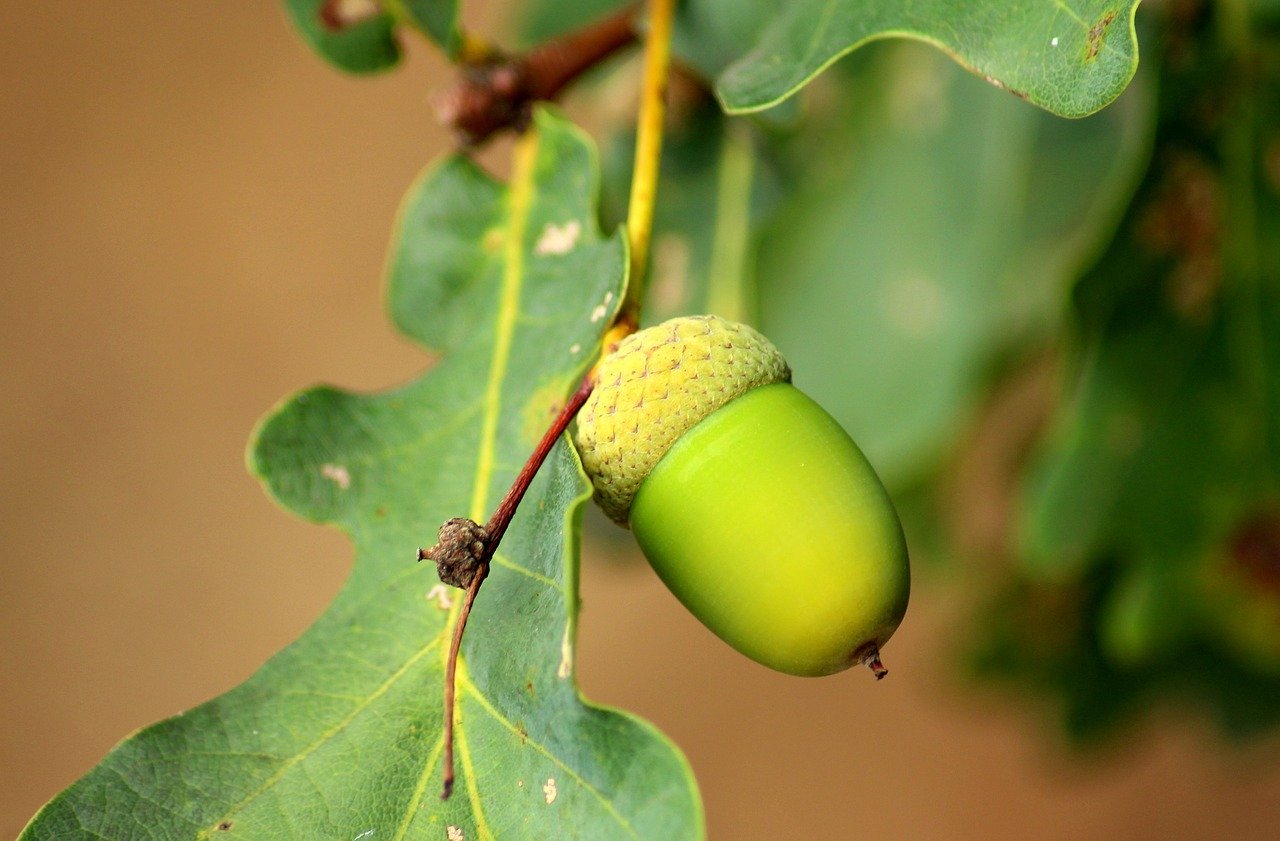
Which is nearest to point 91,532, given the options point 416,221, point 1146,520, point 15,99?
point 15,99

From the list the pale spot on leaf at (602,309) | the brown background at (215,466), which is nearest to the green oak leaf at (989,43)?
the pale spot on leaf at (602,309)

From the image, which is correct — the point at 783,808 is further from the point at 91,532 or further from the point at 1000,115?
the point at 1000,115

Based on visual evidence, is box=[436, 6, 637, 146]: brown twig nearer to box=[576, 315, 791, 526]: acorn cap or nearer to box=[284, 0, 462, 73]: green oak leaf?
box=[284, 0, 462, 73]: green oak leaf

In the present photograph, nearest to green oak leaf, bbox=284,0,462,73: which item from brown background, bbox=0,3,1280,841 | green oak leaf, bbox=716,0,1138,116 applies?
green oak leaf, bbox=716,0,1138,116

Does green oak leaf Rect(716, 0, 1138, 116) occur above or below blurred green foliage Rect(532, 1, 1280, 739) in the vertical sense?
above

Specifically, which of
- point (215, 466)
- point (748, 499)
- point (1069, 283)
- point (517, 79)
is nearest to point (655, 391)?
point (748, 499)
